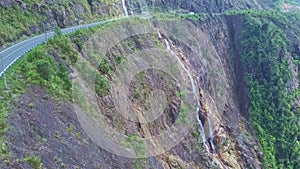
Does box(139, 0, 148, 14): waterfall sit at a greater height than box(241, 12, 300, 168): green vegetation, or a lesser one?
greater

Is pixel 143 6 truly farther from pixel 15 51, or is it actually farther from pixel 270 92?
pixel 15 51

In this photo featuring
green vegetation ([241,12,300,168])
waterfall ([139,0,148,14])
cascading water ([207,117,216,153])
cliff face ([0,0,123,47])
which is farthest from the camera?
waterfall ([139,0,148,14])

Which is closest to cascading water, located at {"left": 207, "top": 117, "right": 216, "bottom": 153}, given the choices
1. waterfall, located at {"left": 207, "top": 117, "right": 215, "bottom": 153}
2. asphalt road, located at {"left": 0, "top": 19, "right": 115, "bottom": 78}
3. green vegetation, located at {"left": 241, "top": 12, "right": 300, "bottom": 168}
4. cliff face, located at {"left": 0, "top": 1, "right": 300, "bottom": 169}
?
waterfall, located at {"left": 207, "top": 117, "right": 215, "bottom": 153}

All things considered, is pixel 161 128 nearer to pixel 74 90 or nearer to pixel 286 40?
pixel 74 90

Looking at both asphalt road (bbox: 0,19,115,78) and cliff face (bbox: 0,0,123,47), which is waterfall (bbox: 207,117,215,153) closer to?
cliff face (bbox: 0,0,123,47)

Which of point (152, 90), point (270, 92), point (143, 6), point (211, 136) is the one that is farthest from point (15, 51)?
point (270, 92)

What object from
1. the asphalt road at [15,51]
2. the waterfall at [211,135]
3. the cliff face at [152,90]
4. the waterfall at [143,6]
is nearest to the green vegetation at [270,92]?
the cliff face at [152,90]

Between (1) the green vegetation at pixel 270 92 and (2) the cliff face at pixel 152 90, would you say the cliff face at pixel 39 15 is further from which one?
(1) the green vegetation at pixel 270 92

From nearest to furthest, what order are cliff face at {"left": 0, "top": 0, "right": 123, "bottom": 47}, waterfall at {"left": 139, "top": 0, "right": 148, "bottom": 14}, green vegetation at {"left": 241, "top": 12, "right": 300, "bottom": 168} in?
1. cliff face at {"left": 0, "top": 0, "right": 123, "bottom": 47}
2. green vegetation at {"left": 241, "top": 12, "right": 300, "bottom": 168}
3. waterfall at {"left": 139, "top": 0, "right": 148, "bottom": 14}

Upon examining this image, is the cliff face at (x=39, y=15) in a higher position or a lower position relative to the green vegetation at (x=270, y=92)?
higher

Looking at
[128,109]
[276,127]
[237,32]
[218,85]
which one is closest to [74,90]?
[128,109]
